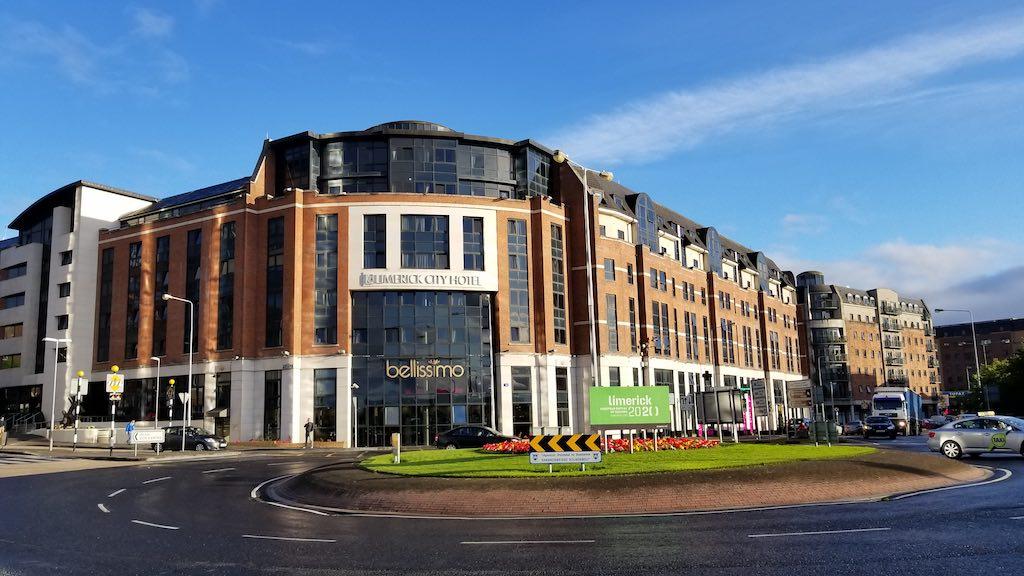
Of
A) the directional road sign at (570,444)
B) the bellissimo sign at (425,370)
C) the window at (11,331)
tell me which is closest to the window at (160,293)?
the bellissimo sign at (425,370)

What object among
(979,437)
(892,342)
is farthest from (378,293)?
(892,342)

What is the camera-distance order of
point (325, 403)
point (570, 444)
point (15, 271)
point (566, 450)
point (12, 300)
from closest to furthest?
point (570, 444) < point (566, 450) < point (325, 403) < point (12, 300) < point (15, 271)

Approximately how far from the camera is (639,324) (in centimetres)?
6969

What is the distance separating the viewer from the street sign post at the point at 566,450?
2067cm

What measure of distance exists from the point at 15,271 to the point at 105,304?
684 inches

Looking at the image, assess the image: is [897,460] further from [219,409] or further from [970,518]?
[219,409]

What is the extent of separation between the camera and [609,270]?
217 feet

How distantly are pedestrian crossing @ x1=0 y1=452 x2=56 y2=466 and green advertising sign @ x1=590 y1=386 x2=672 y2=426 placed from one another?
2950 centimetres

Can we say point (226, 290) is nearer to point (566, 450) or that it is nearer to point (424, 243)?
point (424, 243)

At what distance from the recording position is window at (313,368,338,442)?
55.3 metres

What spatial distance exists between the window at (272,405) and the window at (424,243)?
12.7 meters

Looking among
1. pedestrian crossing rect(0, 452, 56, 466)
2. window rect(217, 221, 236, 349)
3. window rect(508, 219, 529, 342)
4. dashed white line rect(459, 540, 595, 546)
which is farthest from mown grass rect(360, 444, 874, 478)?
window rect(217, 221, 236, 349)

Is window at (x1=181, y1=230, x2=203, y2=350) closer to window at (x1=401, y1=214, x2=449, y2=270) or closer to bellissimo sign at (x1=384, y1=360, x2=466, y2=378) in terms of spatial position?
bellissimo sign at (x1=384, y1=360, x2=466, y2=378)

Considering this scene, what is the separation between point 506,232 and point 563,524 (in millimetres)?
45540
